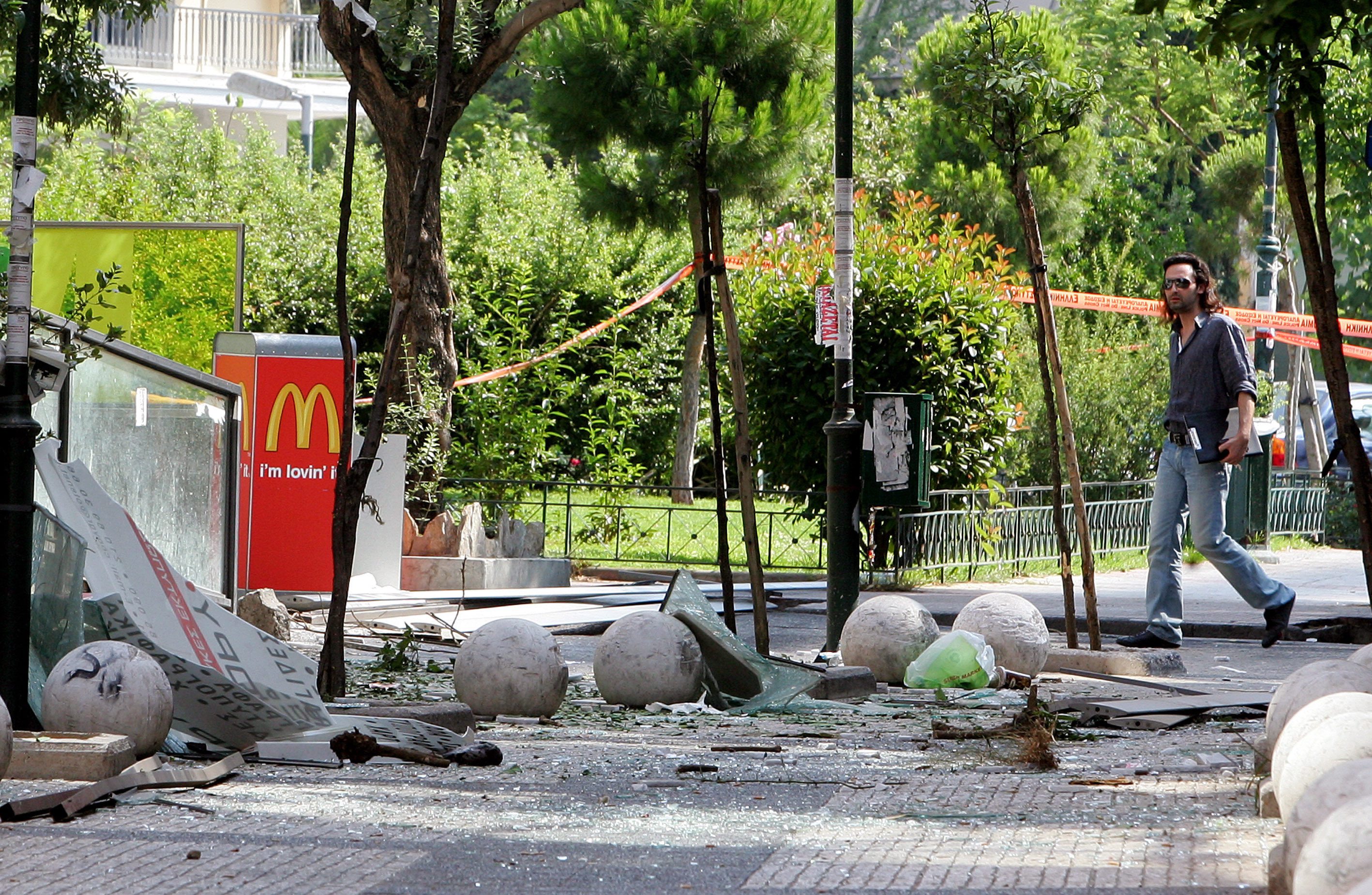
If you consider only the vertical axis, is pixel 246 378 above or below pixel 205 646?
above

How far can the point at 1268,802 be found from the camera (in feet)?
17.2

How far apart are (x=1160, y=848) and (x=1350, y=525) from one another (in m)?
19.1

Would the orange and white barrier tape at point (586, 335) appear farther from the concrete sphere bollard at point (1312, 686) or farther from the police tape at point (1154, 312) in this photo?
the concrete sphere bollard at point (1312, 686)

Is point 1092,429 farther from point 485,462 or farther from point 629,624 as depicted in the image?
point 629,624

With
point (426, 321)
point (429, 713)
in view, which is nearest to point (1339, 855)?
point (429, 713)

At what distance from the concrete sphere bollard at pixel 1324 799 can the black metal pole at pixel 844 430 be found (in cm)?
624

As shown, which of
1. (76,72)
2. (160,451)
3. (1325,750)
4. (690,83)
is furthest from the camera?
(690,83)

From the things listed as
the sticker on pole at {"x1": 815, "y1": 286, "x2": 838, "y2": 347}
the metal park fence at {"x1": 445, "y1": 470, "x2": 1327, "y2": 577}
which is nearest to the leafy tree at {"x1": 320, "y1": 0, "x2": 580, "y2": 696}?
the metal park fence at {"x1": 445, "y1": 470, "x2": 1327, "y2": 577}

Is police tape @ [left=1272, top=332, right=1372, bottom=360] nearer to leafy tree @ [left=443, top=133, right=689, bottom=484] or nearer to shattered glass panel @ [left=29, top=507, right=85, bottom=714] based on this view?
leafy tree @ [left=443, top=133, right=689, bottom=484]

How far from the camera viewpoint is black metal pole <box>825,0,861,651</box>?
998 centimetres

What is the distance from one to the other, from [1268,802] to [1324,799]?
1.70 m

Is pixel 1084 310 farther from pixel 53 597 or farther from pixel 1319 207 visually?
pixel 53 597

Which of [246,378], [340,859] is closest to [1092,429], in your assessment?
[246,378]

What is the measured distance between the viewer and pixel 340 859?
4758mm
